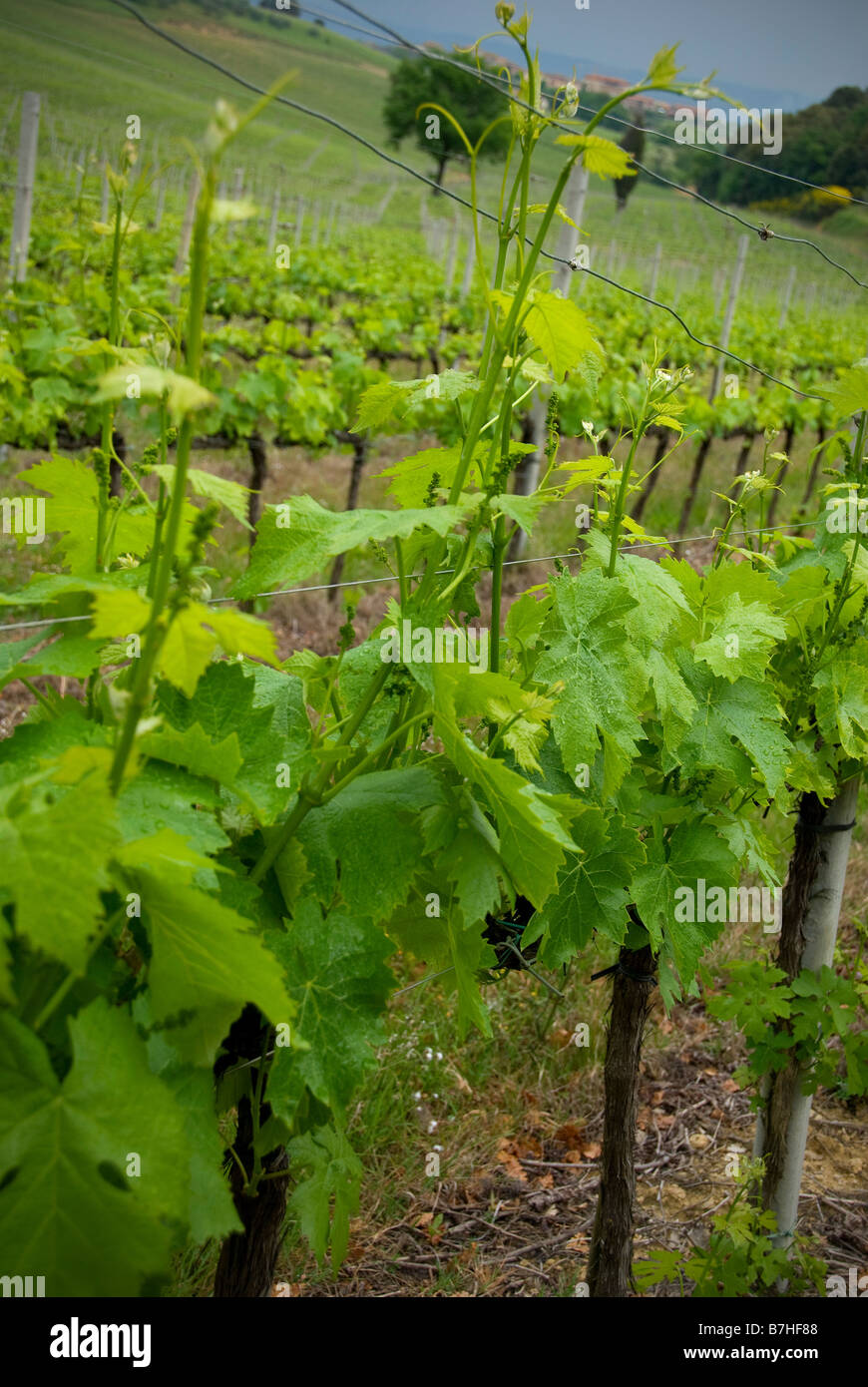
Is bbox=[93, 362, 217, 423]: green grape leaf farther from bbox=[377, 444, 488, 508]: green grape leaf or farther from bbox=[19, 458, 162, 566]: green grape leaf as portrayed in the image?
bbox=[377, 444, 488, 508]: green grape leaf

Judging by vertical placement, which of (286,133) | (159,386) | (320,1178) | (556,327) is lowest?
(320,1178)

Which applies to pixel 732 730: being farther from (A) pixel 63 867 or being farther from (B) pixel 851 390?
(A) pixel 63 867

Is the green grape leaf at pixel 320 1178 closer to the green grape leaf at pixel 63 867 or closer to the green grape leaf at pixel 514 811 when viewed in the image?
the green grape leaf at pixel 514 811

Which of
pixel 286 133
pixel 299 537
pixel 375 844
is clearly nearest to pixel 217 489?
pixel 299 537

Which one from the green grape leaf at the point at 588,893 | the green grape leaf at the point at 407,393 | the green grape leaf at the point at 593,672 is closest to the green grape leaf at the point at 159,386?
the green grape leaf at the point at 407,393

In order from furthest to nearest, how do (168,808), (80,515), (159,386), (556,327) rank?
(80,515) → (556,327) → (168,808) → (159,386)

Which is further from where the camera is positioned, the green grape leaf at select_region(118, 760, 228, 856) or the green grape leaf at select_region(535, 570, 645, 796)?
the green grape leaf at select_region(535, 570, 645, 796)

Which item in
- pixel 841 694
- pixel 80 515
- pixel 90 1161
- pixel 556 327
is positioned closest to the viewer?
pixel 90 1161

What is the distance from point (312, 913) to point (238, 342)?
7.86 meters

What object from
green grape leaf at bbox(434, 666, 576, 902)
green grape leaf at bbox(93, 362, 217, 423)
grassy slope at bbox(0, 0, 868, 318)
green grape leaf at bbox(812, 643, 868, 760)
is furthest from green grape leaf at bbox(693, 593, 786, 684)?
grassy slope at bbox(0, 0, 868, 318)

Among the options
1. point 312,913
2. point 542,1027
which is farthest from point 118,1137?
point 542,1027

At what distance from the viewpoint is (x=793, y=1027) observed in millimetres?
2533

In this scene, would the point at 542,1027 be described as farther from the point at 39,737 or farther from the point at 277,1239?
the point at 39,737

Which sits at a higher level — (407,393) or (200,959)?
(407,393)
